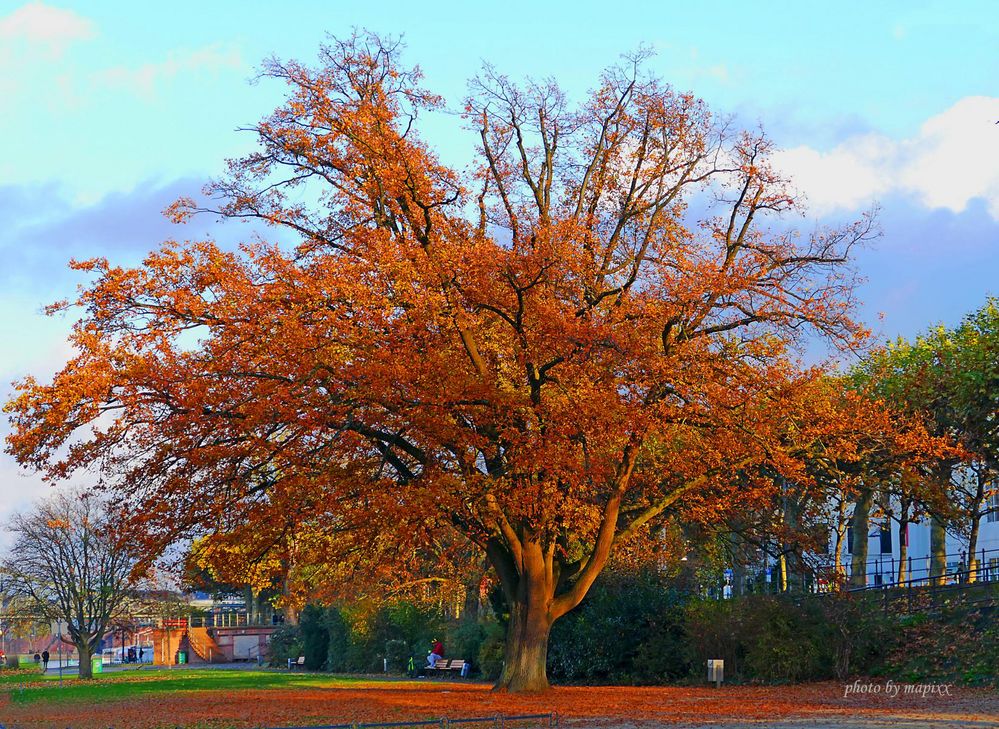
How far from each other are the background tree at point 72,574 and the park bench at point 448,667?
17.7m

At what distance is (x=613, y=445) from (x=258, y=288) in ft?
28.5

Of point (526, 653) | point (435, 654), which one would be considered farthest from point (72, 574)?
point (526, 653)

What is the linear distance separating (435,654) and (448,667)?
1056 millimetres

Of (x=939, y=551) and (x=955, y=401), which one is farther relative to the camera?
(x=939, y=551)

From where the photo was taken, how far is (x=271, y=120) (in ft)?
88.9

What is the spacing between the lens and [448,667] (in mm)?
41562

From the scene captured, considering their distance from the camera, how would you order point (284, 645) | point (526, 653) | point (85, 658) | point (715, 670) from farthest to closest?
point (284, 645), point (85, 658), point (715, 670), point (526, 653)

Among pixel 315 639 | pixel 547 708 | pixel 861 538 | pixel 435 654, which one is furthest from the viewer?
pixel 315 639

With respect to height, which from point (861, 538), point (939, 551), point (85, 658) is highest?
point (861, 538)

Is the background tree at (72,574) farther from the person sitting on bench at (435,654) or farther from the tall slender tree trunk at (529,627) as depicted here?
the tall slender tree trunk at (529,627)

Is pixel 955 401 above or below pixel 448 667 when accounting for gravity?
above

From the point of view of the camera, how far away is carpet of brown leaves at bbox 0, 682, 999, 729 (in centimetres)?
1888

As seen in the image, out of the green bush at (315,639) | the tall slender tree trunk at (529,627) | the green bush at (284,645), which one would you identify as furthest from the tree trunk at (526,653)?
the green bush at (284,645)

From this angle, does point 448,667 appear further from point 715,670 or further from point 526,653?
point 715,670
